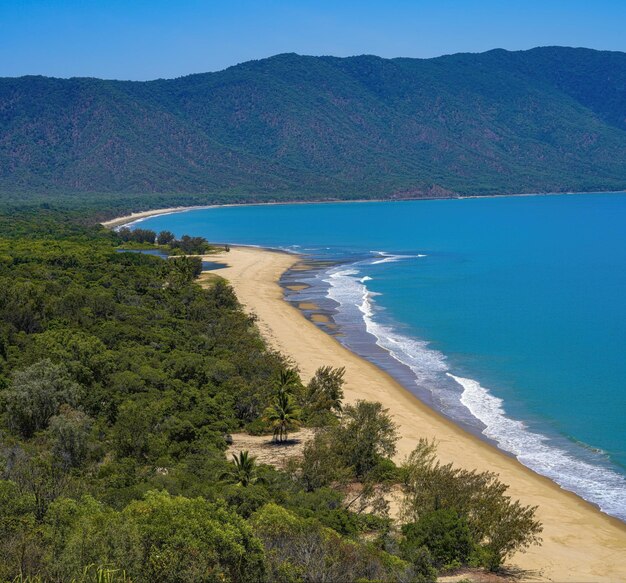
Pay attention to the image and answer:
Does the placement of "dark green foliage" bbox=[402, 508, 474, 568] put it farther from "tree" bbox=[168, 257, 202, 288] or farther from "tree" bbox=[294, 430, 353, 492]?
"tree" bbox=[168, 257, 202, 288]

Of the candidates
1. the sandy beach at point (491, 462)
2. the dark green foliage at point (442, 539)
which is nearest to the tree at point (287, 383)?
the sandy beach at point (491, 462)

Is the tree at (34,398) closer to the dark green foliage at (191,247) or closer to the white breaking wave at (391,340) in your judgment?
the white breaking wave at (391,340)

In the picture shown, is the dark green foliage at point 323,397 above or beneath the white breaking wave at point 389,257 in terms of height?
beneath

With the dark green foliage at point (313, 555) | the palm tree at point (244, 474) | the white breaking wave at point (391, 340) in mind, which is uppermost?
the dark green foliage at point (313, 555)

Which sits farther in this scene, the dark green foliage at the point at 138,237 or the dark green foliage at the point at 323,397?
the dark green foliage at the point at 138,237

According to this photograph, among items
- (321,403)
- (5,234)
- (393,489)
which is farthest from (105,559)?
(5,234)

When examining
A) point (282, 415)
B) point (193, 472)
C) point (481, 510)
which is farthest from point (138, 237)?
point (481, 510)

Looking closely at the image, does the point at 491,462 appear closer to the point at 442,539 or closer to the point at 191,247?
the point at 442,539
